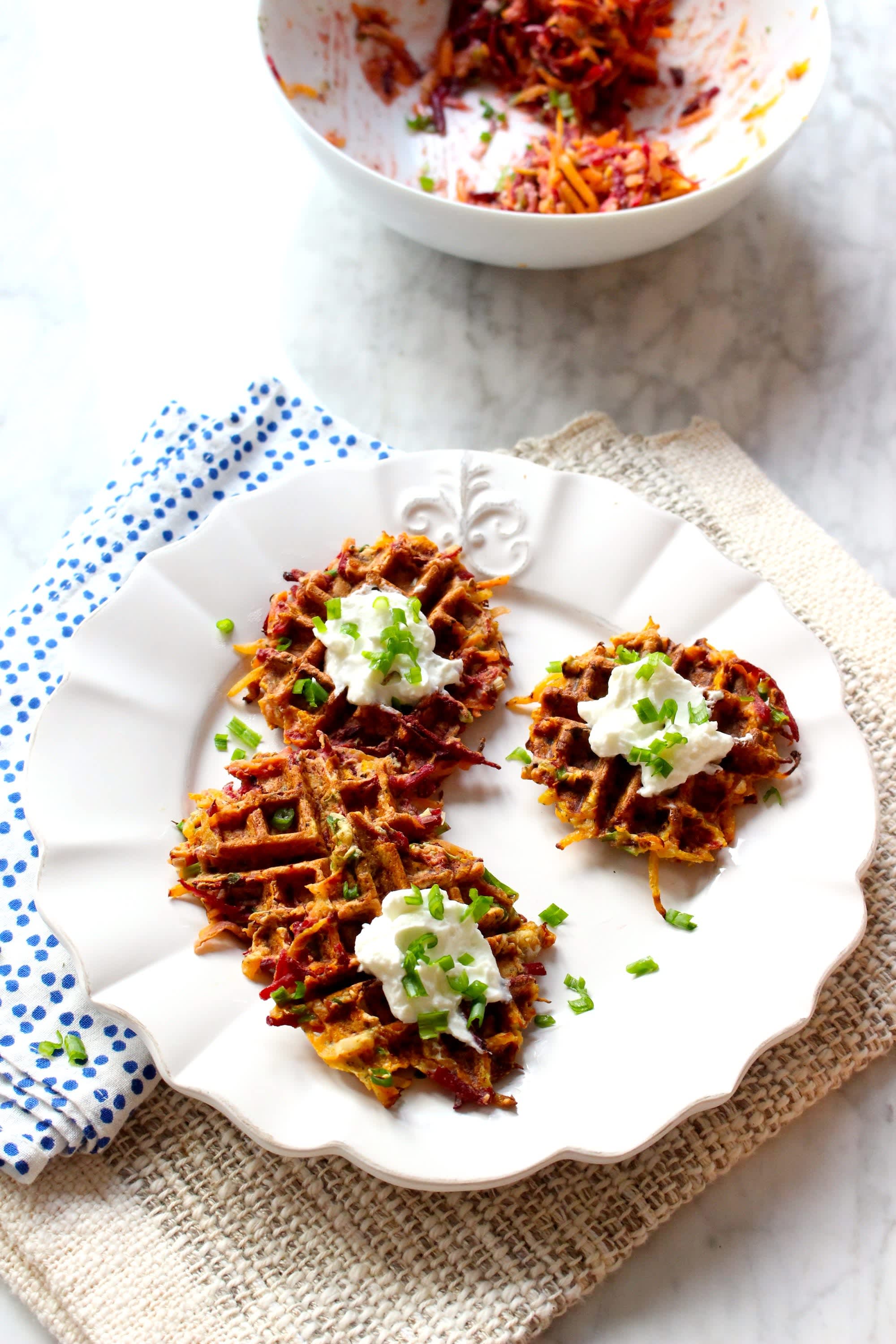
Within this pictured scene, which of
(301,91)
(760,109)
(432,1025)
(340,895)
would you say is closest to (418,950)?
(432,1025)

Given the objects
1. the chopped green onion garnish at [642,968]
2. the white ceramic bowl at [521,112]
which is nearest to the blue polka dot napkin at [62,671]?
the white ceramic bowl at [521,112]

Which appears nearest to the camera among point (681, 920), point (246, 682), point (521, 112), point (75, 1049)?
point (75, 1049)

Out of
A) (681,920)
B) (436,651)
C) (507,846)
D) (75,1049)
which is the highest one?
(436,651)

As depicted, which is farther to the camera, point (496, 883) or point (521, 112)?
point (521, 112)

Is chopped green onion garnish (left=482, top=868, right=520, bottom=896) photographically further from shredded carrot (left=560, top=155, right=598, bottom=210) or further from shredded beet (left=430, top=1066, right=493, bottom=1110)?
shredded carrot (left=560, top=155, right=598, bottom=210)

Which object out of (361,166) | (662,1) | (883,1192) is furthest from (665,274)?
(883,1192)

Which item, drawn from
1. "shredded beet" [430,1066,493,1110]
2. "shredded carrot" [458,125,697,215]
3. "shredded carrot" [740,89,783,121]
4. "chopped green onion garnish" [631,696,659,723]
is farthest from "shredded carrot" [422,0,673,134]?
"shredded beet" [430,1066,493,1110]

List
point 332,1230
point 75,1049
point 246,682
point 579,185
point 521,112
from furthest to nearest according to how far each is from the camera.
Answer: point 521,112, point 579,185, point 246,682, point 75,1049, point 332,1230

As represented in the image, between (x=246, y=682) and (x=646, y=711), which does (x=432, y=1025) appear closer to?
(x=646, y=711)
